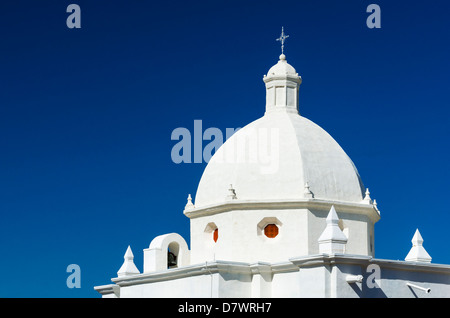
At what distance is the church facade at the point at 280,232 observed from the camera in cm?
3378

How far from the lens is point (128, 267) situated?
128 ft

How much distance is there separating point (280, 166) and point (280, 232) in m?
2.66

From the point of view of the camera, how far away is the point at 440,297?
118ft

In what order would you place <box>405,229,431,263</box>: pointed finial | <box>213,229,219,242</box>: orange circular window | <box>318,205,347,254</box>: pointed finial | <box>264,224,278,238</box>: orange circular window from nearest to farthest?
<box>318,205,347,254</box>: pointed finial → <box>264,224,278,238</box>: orange circular window → <box>213,229,219,242</box>: orange circular window → <box>405,229,431,263</box>: pointed finial

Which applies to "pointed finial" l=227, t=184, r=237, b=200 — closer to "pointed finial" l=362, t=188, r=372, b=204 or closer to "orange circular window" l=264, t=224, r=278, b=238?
"orange circular window" l=264, t=224, r=278, b=238

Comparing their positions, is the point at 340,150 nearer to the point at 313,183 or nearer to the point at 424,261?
the point at 313,183

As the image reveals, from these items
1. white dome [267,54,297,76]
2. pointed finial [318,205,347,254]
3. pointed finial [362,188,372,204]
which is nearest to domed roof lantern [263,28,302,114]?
white dome [267,54,297,76]

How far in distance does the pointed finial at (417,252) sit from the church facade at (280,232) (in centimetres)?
5

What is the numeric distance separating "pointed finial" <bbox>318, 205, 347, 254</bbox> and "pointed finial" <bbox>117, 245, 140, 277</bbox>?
8820mm

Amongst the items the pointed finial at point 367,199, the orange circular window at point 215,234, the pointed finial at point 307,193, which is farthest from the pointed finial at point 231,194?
the pointed finial at point 367,199

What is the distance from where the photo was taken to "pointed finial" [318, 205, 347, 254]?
33281 millimetres
